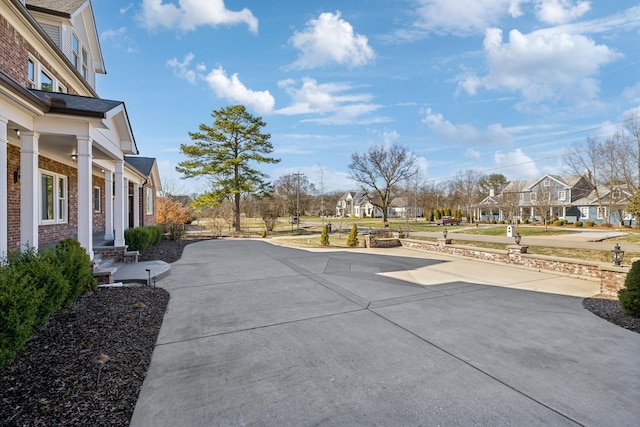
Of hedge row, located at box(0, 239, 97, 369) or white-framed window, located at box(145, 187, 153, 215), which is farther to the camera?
white-framed window, located at box(145, 187, 153, 215)

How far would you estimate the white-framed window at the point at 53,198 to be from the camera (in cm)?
877

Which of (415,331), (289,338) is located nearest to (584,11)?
(415,331)

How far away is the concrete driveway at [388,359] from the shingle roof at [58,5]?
395 inches

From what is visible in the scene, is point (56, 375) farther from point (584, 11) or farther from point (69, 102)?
point (584, 11)

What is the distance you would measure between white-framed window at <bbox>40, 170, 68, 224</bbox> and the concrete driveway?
5446mm

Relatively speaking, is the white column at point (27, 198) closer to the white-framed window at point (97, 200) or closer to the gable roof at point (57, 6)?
the gable roof at point (57, 6)

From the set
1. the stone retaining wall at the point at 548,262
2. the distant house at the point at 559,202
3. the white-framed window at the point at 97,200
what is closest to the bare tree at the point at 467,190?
the distant house at the point at 559,202

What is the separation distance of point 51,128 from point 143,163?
1276cm

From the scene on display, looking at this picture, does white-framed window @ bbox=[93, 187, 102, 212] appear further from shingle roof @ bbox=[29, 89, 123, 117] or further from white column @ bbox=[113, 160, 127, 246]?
shingle roof @ bbox=[29, 89, 123, 117]

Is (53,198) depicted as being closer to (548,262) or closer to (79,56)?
(79,56)

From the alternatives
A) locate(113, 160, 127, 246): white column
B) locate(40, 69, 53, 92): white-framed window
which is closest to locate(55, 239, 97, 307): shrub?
locate(113, 160, 127, 246): white column

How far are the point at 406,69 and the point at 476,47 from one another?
2698 mm

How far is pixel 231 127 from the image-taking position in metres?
25.0

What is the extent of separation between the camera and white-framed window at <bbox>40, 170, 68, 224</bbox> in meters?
8.77
